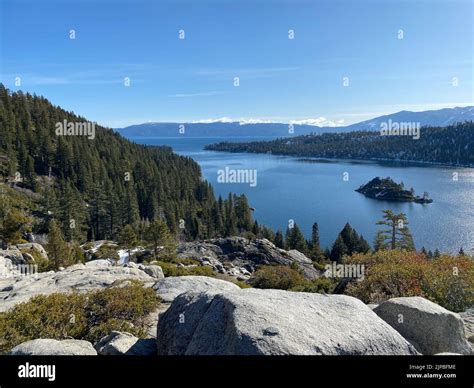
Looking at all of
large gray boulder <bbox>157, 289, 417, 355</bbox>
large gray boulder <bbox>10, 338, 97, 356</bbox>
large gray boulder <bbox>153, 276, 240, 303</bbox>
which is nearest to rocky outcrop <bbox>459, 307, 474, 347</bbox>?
large gray boulder <bbox>157, 289, 417, 355</bbox>

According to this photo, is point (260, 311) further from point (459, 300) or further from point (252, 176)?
point (252, 176)

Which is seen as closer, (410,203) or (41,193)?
(41,193)

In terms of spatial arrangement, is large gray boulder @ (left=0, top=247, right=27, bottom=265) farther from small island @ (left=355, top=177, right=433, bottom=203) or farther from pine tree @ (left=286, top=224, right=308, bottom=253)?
small island @ (left=355, top=177, right=433, bottom=203)

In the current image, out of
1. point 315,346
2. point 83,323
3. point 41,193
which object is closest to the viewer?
point 315,346

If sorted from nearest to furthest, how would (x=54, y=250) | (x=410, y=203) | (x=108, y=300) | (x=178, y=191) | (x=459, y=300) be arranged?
(x=108, y=300)
(x=459, y=300)
(x=54, y=250)
(x=178, y=191)
(x=410, y=203)

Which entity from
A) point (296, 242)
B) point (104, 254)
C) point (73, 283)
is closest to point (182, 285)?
point (73, 283)
